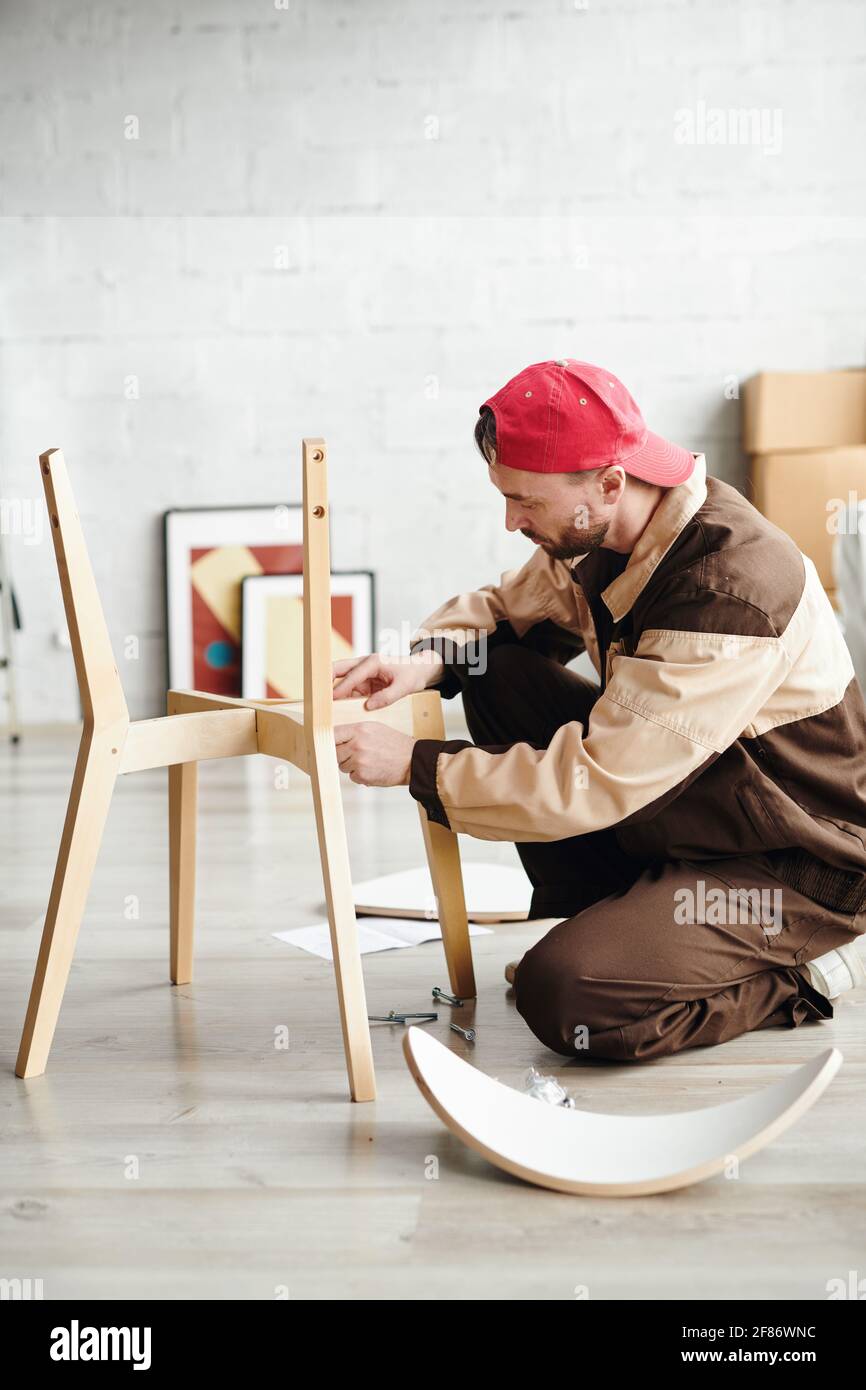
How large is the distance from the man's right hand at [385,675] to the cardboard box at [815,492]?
7.70 feet

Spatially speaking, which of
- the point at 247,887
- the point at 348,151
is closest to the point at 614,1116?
the point at 247,887

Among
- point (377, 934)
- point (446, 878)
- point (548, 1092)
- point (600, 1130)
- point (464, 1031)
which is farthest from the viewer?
point (377, 934)

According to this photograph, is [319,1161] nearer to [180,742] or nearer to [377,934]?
[180,742]

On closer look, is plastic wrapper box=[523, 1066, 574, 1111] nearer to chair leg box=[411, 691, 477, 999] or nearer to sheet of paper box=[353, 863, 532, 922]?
chair leg box=[411, 691, 477, 999]

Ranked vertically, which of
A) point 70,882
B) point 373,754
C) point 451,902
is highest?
point 373,754

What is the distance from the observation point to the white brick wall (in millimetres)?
4168

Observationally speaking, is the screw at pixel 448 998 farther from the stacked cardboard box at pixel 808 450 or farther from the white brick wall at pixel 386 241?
the white brick wall at pixel 386 241

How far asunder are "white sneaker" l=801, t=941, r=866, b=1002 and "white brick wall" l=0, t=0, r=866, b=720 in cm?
272

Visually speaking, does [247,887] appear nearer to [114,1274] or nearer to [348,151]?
[114,1274]

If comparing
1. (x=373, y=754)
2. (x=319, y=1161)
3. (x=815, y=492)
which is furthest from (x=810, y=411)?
(x=319, y=1161)

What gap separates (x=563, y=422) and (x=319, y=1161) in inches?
33.8

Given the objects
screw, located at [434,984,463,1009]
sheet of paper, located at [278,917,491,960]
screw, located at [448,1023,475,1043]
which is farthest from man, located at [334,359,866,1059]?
sheet of paper, located at [278,917,491,960]

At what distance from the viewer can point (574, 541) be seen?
1.60 m

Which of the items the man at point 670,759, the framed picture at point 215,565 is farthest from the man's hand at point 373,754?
the framed picture at point 215,565
